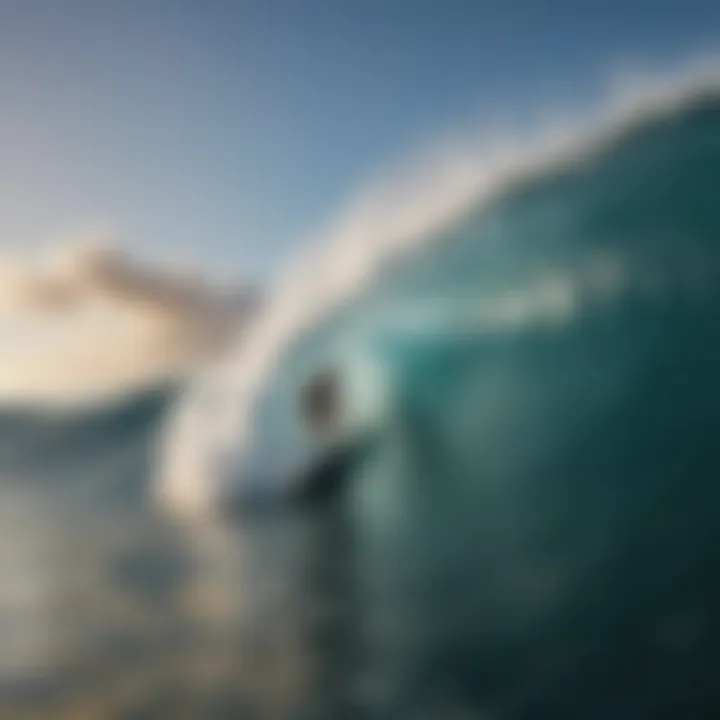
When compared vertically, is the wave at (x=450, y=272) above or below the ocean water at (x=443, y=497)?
above

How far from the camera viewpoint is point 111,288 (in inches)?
46.1

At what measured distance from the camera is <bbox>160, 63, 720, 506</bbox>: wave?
1146mm

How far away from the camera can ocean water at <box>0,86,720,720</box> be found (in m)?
1.09

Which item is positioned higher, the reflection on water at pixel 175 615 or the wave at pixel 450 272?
the wave at pixel 450 272

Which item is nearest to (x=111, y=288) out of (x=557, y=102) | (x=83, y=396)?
(x=83, y=396)

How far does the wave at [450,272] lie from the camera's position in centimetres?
115

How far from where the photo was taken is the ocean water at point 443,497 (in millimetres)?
1089

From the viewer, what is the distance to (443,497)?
3.76 feet

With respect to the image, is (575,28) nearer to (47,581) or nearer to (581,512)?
(581,512)

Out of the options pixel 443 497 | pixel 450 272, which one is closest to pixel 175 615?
pixel 443 497

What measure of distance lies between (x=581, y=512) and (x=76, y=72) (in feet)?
2.45

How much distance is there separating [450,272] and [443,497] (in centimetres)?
25

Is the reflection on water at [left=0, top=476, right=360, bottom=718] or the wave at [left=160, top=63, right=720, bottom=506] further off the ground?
the wave at [left=160, top=63, right=720, bottom=506]

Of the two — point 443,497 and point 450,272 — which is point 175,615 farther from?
point 450,272
